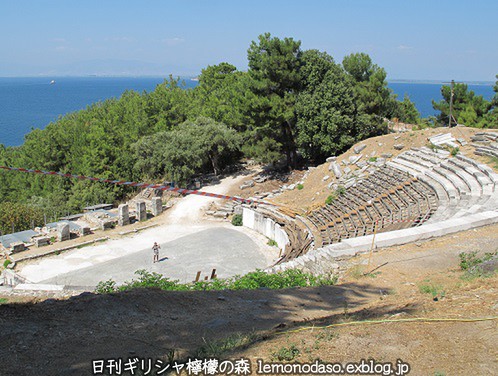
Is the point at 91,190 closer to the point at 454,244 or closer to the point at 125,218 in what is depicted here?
the point at 125,218

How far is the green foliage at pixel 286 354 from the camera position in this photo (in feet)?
17.1

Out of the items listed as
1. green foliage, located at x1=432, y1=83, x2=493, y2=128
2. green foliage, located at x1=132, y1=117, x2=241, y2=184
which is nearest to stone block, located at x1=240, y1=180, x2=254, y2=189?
green foliage, located at x1=132, y1=117, x2=241, y2=184

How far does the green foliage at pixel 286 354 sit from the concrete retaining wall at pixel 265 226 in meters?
14.2

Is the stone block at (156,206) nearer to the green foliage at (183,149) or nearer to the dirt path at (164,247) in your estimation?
the dirt path at (164,247)

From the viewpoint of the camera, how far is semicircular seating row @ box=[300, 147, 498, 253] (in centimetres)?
1545

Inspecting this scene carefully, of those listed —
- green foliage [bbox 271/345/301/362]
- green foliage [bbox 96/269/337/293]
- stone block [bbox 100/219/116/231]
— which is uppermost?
green foliage [bbox 271/345/301/362]

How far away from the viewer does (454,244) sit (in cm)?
1122

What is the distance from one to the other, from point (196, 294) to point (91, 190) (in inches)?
1008

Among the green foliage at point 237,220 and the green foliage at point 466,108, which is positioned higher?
the green foliage at point 466,108

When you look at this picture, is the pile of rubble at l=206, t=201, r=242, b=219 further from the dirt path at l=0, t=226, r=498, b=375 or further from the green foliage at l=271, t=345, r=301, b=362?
the green foliage at l=271, t=345, r=301, b=362

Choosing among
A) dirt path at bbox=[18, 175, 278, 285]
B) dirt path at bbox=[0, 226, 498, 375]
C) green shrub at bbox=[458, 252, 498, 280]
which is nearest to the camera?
dirt path at bbox=[0, 226, 498, 375]

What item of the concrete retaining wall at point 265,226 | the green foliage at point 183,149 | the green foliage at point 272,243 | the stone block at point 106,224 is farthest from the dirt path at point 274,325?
the green foliage at point 183,149

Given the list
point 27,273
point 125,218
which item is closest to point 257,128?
point 125,218

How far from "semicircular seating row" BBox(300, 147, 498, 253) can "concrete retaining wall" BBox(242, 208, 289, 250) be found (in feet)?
5.17
